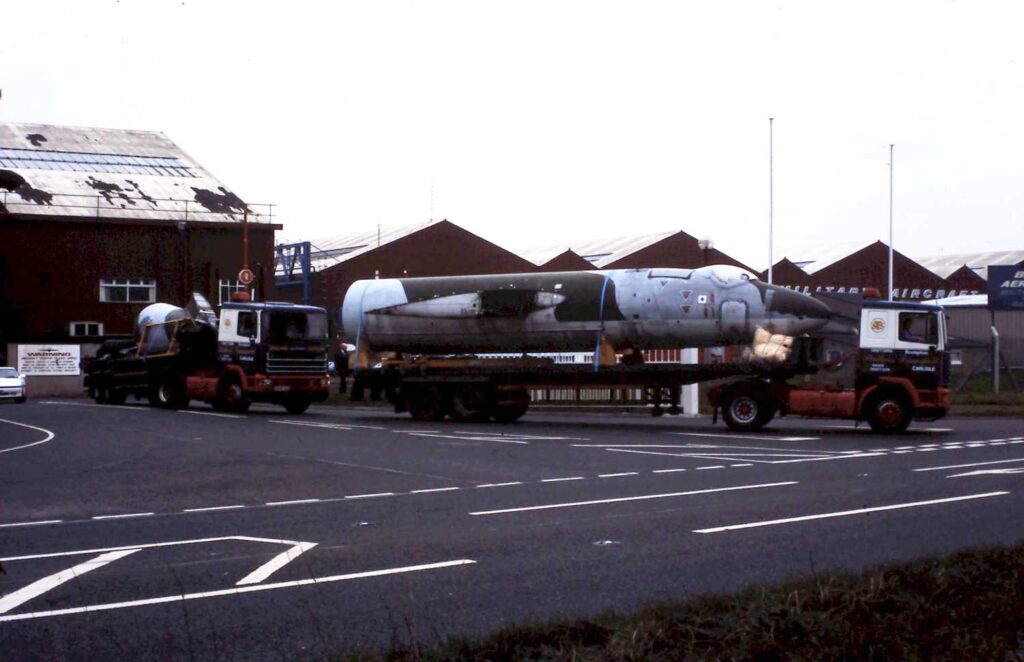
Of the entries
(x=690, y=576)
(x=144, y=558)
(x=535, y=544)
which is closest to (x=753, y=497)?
(x=535, y=544)

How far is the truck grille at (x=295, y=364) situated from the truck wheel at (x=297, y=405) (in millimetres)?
840

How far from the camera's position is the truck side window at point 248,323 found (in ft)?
119

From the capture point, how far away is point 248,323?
120 ft

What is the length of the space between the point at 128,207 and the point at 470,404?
119ft

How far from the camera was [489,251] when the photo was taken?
72.3 m

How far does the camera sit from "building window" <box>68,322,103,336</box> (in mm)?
60406

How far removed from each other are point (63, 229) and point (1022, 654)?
58250mm

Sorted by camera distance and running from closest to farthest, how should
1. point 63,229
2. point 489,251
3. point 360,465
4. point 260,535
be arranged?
point 260,535 < point 360,465 < point 63,229 < point 489,251

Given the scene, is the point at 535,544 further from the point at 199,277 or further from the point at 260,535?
the point at 199,277

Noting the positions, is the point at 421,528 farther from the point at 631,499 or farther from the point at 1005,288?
the point at 1005,288

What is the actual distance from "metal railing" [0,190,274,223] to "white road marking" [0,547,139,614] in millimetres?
49759

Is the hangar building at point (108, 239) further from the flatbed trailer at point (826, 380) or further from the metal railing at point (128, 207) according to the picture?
the flatbed trailer at point (826, 380)

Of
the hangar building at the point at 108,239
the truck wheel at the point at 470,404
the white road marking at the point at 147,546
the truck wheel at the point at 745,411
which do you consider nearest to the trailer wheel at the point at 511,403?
the truck wheel at the point at 470,404

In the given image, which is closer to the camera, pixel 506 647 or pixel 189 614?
pixel 506 647
